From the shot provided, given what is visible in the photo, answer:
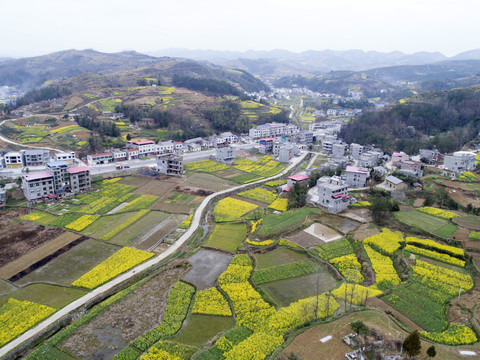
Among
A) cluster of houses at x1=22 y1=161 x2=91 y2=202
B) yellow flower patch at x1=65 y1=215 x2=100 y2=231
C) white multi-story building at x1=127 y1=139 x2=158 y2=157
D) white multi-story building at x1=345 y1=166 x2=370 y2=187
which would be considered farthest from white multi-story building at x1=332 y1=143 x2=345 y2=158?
yellow flower patch at x1=65 y1=215 x2=100 y2=231

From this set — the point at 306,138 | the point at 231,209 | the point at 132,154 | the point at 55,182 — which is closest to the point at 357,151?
the point at 306,138

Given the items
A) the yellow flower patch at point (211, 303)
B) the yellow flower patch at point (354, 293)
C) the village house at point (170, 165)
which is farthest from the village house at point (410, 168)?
the yellow flower patch at point (211, 303)

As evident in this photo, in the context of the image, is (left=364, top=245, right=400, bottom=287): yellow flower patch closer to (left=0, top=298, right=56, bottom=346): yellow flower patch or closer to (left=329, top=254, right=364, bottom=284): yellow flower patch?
(left=329, top=254, right=364, bottom=284): yellow flower patch

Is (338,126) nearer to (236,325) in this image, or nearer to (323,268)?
(323,268)

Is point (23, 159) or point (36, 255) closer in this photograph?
point (36, 255)

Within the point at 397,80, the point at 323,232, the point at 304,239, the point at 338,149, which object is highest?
the point at 397,80

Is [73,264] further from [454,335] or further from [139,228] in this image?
[454,335]
